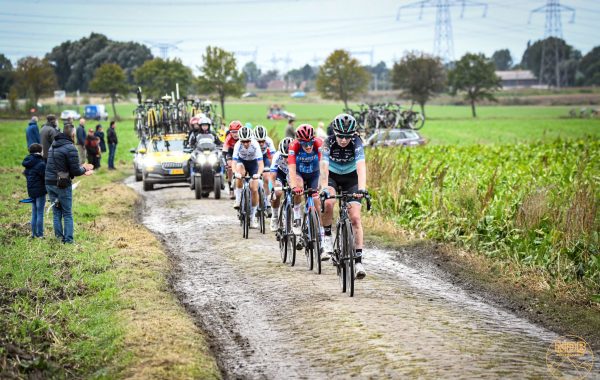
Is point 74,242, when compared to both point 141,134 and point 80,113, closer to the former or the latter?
point 141,134

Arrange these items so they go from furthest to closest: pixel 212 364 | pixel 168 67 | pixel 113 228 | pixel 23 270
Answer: pixel 168 67 < pixel 113 228 < pixel 23 270 < pixel 212 364

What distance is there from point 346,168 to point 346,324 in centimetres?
272

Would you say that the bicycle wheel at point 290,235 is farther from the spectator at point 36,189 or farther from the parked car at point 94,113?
the parked car at point 94,113

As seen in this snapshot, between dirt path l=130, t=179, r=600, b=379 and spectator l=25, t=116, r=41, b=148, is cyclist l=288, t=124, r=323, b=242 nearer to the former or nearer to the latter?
dirt path l=130, t=179, r=600, b=379

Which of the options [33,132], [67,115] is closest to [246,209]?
[67,115]

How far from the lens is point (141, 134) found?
30.0 metres

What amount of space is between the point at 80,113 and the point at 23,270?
288ft

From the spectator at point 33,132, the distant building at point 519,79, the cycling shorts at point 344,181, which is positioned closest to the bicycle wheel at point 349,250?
the cycling shorts at point 344,181

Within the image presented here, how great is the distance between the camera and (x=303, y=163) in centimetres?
1278

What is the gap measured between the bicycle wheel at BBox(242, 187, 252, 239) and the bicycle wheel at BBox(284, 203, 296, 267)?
2.41m

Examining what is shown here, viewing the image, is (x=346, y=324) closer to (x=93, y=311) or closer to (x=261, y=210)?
(x=93, y=311)

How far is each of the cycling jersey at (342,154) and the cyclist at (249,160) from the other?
431 centimetres

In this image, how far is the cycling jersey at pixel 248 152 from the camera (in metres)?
15.8

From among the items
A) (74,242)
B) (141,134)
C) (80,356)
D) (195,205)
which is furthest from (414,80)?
(80,356)
